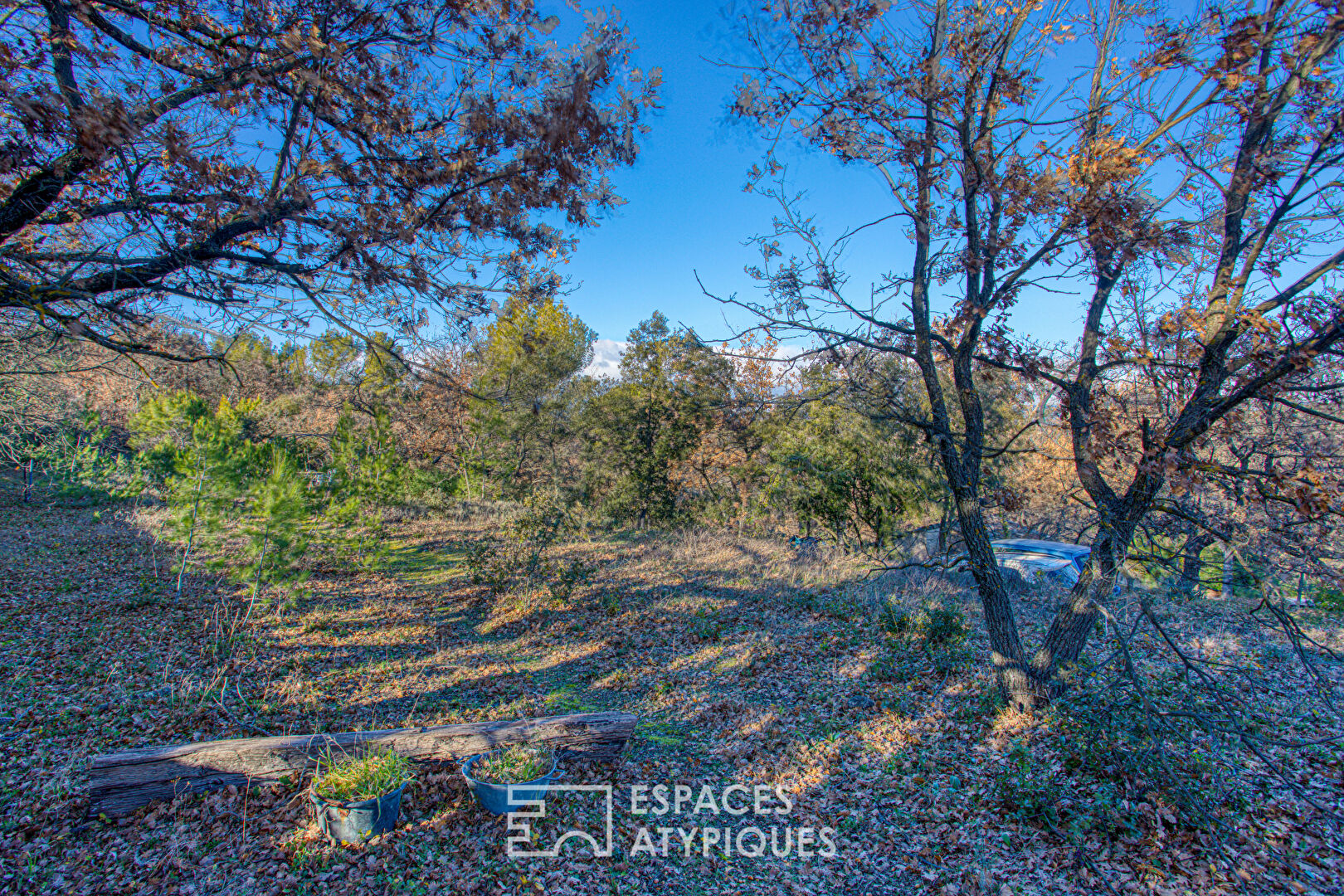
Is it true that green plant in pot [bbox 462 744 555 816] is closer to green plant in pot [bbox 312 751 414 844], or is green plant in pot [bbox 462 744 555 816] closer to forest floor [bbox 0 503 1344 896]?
forest floor [bbox 0 503 1344 896]

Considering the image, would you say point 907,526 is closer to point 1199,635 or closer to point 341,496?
point 1199,635

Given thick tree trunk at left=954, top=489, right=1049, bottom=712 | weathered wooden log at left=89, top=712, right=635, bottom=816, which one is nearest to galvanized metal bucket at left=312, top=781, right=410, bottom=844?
weathered wooden log at left=89, top=712, right=635, bottom=816

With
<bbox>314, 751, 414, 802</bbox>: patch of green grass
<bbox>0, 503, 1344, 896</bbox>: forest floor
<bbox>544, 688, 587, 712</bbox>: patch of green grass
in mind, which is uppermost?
<bbox>314, 751, 414, 802</bbox>: patch of green grass

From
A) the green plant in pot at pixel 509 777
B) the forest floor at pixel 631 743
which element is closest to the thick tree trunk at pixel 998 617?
the forest floor at pixel 631 743

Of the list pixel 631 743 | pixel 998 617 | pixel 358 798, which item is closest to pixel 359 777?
pixel 358 798

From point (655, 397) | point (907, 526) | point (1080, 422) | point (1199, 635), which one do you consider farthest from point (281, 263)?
point (655, 397)

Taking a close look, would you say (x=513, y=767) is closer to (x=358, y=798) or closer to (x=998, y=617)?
(x=358, y=798)

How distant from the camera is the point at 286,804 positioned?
4.21m

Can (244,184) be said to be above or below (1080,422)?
above

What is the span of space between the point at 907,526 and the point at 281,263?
1614cm

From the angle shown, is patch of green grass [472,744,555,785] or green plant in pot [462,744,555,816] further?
patch of green grass [472,744,555,785]

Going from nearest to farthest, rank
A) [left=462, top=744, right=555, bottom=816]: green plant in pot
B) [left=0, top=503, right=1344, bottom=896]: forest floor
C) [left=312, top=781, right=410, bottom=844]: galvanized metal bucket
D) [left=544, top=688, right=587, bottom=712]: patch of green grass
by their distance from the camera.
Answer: [left=0, top=503, right=1344, bottom=896]: forest floor → [left=312, top=781, right=410, bottom=844]: galvanized metal bucket → [left=462, top=744, right=555, bottom=816]: green plant in pot → [left=544, top=688, right=587, bottom=712]: patch of green grass

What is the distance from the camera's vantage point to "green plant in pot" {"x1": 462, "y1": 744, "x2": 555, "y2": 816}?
4324 mm

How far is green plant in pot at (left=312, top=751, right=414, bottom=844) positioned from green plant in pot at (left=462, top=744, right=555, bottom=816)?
1.81 ft
